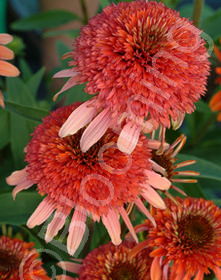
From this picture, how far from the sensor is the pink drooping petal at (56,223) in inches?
9.5

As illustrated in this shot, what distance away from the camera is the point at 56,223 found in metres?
0.24

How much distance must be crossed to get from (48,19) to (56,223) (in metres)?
0.62

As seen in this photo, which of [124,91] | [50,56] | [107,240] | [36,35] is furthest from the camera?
[36,35]

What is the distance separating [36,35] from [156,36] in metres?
1.10

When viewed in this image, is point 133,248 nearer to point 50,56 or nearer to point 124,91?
point 124,91

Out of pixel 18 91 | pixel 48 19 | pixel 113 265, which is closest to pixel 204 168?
pixel 113 265

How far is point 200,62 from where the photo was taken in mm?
204

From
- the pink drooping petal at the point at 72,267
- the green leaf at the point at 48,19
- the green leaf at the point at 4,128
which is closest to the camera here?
the pink drooping petal at the point at 72,267

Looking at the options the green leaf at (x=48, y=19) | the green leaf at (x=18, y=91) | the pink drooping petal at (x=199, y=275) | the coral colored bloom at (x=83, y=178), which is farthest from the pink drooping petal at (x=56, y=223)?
the green leaf at (x=48, y=19)

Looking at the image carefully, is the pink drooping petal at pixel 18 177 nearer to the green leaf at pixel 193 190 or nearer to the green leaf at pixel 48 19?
the green leaf at pixel 193 190

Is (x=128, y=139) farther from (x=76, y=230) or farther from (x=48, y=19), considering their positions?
(x=48, y=19)

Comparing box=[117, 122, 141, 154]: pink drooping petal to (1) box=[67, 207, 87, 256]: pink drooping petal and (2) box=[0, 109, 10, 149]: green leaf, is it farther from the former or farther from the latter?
(2) box=[0, 109, 10, 149]: green leaf

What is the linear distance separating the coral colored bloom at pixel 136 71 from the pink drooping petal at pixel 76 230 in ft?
0.20

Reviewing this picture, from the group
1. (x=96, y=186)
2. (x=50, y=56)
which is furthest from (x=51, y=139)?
(x=50, y=56)
